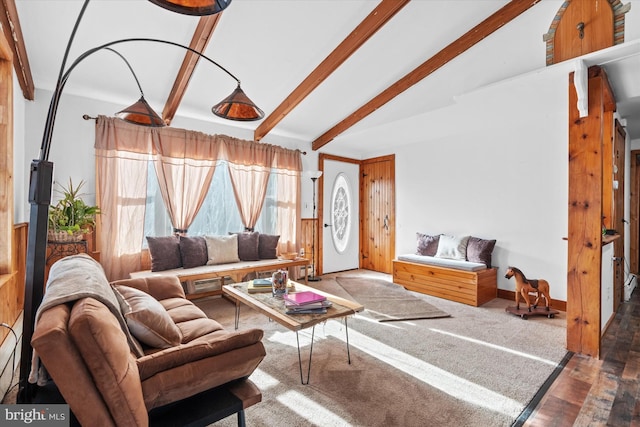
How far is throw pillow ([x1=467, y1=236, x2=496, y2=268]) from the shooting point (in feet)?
13.7

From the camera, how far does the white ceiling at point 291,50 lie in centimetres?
259

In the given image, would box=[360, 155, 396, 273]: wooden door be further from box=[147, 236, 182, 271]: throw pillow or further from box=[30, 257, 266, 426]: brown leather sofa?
box=[30, 257, 266, 426]: brown leather sofa

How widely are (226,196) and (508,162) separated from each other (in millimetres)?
3937

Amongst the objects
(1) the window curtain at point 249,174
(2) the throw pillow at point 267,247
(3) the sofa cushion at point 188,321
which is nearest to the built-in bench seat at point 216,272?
(2) the throw pillow at point 267,247

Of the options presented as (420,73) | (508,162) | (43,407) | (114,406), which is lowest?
(43,407)

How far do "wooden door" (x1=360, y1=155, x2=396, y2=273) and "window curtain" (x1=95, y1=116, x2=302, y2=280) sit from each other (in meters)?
2.43

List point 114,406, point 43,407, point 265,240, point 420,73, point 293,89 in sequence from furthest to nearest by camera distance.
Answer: point 265,240
point 293,89
point 420,73
point 43,407
point 114,406

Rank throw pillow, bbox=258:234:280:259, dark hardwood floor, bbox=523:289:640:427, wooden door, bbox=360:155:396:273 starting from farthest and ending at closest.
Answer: wooden door, bbox=360:155:396:273 < throw pillow, bbox=258:234:280:259 < dark hardwood floor, bbox=523:289:640:427

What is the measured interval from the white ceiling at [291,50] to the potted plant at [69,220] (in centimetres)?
125

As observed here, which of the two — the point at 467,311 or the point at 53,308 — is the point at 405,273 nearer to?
the point at 467,311

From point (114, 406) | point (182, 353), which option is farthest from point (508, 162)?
point (114, 406)

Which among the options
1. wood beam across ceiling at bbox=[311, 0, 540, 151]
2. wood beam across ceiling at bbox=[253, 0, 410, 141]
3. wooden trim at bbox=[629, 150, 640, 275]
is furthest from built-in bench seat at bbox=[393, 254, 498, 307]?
wood beam across ceiling at bbox=[253, 0, 410, 141]

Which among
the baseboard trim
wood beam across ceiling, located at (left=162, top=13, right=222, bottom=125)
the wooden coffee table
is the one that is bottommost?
the baseboard trim

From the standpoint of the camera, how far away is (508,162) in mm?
4215
